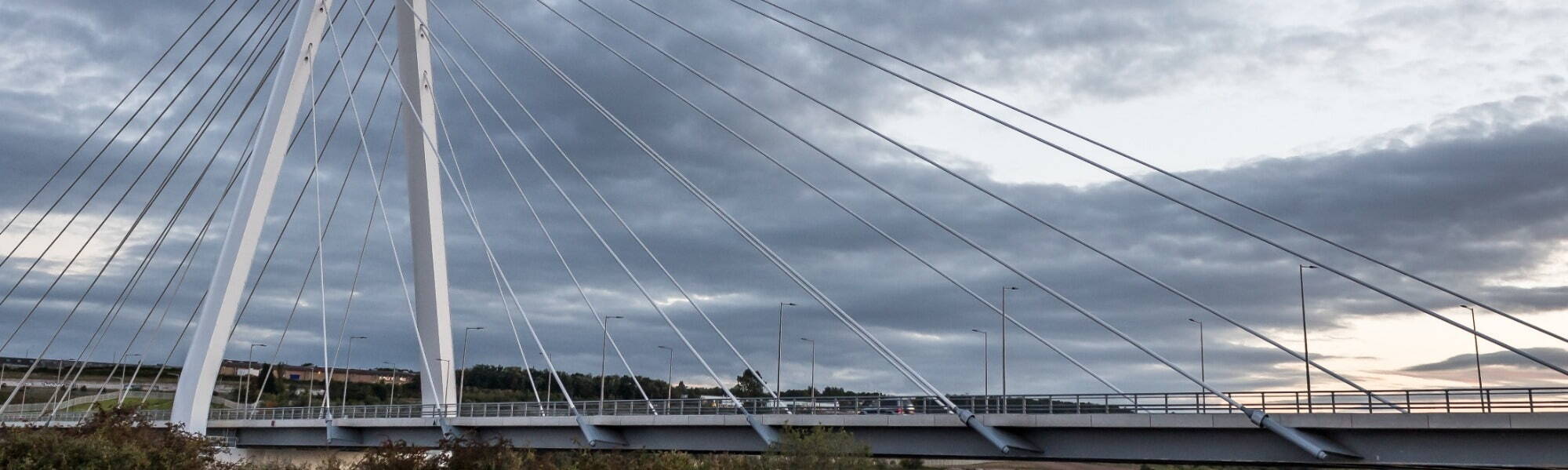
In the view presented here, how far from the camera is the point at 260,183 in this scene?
4709 cm

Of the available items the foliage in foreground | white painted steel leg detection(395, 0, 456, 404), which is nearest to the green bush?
the foliage in foreground

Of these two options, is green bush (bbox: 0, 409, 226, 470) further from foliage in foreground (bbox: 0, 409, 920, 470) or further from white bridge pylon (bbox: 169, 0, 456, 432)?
white bridge pylon (bbox: 169, 0, 456, 432)

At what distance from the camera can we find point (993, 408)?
42.4 metres

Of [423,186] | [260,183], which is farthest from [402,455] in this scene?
[260,183]

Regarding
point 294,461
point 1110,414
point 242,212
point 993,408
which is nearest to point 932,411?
point 993,408

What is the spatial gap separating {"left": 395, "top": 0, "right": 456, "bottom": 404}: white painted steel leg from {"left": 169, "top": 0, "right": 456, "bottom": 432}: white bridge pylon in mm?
27

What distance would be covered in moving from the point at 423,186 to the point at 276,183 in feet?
17.7

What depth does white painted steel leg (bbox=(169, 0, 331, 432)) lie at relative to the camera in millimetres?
47156

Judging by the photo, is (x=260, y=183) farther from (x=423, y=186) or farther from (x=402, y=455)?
(x=402, y=455)

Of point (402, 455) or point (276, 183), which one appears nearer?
point (402, 455)

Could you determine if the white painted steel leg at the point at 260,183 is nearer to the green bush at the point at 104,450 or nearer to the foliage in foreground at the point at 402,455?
the foliage in foreground at the point at 402,455

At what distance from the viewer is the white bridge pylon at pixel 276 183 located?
47.1 meters

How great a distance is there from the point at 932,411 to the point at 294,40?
81.6ft

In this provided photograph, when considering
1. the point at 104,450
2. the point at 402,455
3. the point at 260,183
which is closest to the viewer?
the point at 402,455
